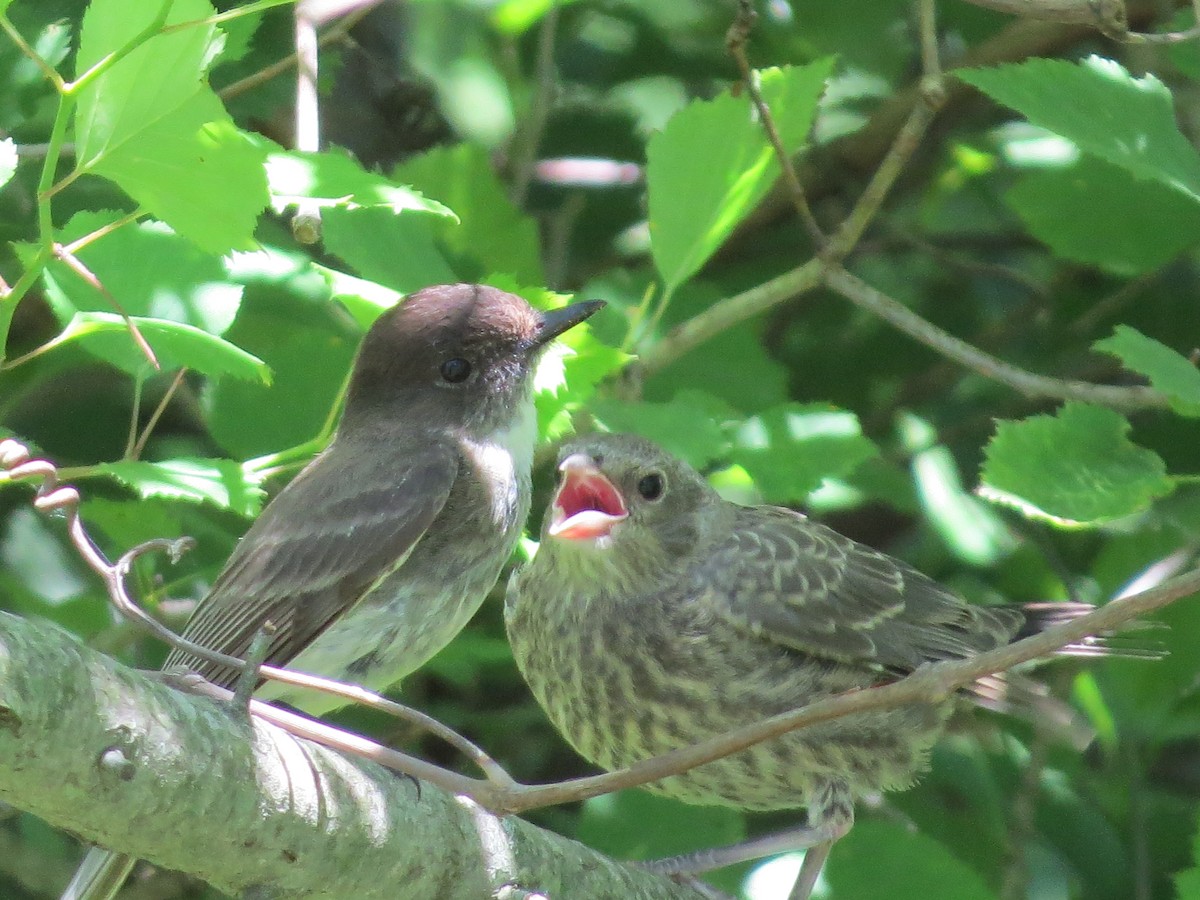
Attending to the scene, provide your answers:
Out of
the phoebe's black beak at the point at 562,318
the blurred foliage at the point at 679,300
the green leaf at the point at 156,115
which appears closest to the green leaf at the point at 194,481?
the blurred foliage at the point at 679,300

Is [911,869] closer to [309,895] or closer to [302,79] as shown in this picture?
[309,895]

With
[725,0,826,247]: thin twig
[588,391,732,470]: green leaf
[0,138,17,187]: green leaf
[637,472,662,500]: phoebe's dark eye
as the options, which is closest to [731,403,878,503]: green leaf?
[588,391,732,470]: green leaf

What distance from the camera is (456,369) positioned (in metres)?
3.79

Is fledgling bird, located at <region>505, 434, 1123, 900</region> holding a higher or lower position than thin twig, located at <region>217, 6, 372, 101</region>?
lower

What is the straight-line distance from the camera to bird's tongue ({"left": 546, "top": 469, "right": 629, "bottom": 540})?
3.44m

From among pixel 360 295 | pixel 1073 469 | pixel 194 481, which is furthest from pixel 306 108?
pixel 1073 469

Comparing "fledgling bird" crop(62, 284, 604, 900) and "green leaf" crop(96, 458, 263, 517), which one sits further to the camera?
"fledgling bird" crop(62, 284, 604, 900)

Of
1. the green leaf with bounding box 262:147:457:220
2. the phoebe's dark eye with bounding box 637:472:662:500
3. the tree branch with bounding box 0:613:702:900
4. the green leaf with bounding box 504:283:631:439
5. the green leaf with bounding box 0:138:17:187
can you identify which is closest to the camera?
the tree branch with bounding box 0:613:702:900

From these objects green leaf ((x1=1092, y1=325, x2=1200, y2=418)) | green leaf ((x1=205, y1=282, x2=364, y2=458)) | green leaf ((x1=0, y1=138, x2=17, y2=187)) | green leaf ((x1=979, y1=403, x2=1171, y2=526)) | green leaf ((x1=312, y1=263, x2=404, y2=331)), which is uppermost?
green leaf ((x1=0, y1=138, x2=17, y2=187))

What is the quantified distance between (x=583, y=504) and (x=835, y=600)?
59cm

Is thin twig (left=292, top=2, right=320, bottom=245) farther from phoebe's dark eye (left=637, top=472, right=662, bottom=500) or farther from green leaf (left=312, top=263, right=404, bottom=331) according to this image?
phoebe's dark eye (left=637, top=472, right=662, bottom=500)

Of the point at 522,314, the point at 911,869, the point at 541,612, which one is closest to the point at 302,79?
the point at 522,314

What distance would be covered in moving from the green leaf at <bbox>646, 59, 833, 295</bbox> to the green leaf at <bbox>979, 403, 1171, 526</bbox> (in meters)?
0.77

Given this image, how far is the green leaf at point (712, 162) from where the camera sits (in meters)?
3.31
